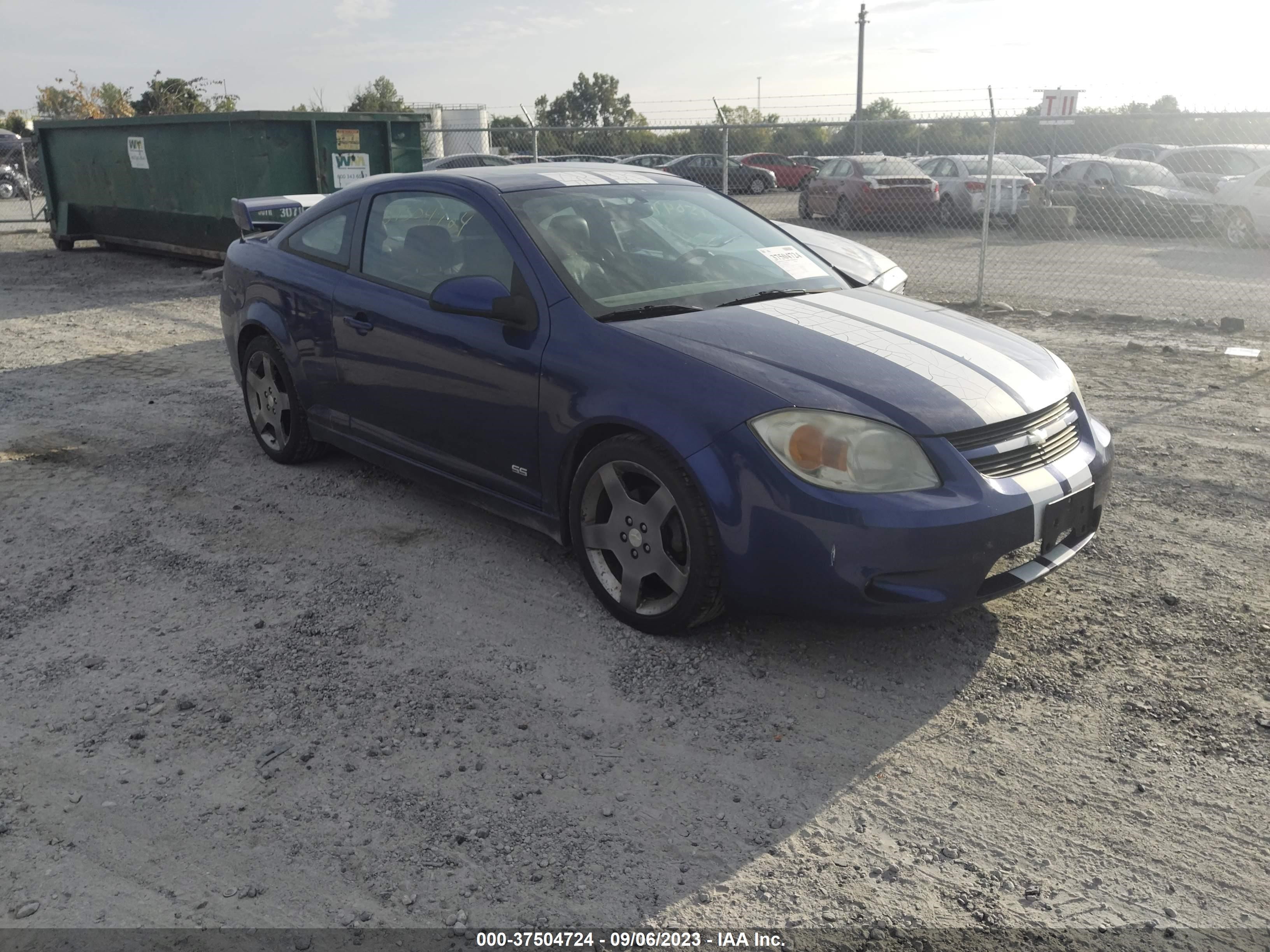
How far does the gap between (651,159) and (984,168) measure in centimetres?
719

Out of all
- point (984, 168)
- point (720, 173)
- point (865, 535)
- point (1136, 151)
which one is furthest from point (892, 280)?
point (1136, 151)

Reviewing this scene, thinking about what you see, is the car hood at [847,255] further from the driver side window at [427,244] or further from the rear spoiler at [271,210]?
the rear spoiler at [271,210]

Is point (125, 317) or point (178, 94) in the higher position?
point (178, 94)

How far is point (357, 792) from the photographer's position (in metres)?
2.97

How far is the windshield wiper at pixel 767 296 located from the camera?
13.7 ft

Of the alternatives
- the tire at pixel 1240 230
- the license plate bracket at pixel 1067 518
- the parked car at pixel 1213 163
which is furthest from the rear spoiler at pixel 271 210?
the parked car at pixel 1213 163

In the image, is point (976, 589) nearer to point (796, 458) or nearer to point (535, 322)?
point (796, 458)

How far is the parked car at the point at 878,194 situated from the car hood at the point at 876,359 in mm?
14769

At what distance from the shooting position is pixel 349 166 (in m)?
13.5

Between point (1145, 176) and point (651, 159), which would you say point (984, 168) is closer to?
point (1145, 176)

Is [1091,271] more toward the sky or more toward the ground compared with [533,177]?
more toward the ground

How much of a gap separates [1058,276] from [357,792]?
13.3 m

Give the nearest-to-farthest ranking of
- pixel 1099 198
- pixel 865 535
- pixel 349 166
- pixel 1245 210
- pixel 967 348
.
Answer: pixel 865 535
pixel 967 348
pixel 349 166
pixel 1245 210
pixel 1099 198

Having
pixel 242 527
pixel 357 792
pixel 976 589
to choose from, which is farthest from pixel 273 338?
pixel 976 589
